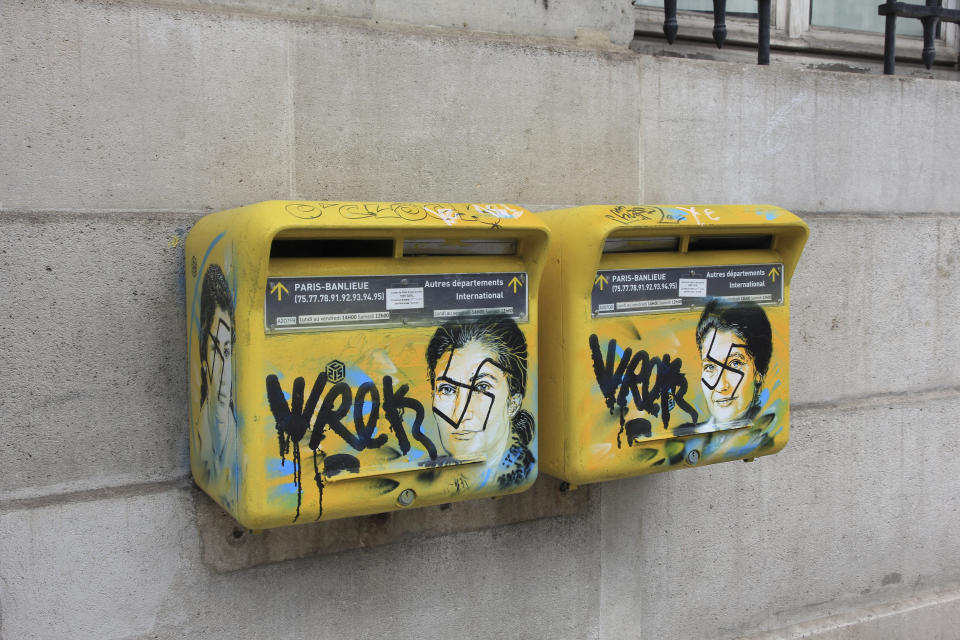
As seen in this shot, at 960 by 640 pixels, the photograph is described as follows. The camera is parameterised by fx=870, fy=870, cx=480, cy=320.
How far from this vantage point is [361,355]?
2.36m

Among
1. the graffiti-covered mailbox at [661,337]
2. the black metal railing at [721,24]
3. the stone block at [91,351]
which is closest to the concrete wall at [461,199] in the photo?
the stone block at [91,351]

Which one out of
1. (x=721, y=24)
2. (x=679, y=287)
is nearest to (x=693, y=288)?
(x=679, y=287)

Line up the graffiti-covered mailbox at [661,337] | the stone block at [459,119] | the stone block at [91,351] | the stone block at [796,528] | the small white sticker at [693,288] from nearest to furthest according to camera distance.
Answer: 1. the stone block at [91,351]
2. the graffiti-covered mailbox at [661,337]
3. the small white sticker at [693,288]
4. the stone block at [459,119]
5. the stone block at [796,528]

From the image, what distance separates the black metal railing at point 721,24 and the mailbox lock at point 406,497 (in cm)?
249

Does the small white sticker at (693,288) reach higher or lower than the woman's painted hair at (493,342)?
higher

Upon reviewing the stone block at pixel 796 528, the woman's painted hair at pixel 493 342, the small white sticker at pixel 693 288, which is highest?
the small white sticker at pixel 693 288

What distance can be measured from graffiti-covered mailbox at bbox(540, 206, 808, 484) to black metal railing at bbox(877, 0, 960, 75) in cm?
184

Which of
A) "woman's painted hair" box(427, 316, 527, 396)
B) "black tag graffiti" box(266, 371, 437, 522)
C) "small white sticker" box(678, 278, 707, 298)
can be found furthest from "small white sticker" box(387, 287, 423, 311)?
"small white sticker" box(678, 278, 707, 298)

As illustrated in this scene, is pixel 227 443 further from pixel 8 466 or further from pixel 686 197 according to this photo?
pixel 686 197

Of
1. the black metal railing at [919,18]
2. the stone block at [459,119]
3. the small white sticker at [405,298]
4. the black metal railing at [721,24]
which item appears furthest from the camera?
the black metal railing at [919,18]

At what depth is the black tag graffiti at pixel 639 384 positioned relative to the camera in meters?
2.73

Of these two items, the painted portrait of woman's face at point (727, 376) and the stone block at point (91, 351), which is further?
the painted portrait of woman's face at point (727, 376)

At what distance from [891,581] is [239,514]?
323 cm

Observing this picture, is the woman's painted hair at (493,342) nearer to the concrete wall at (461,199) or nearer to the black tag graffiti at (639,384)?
the black tag graffiti at (639,384)
